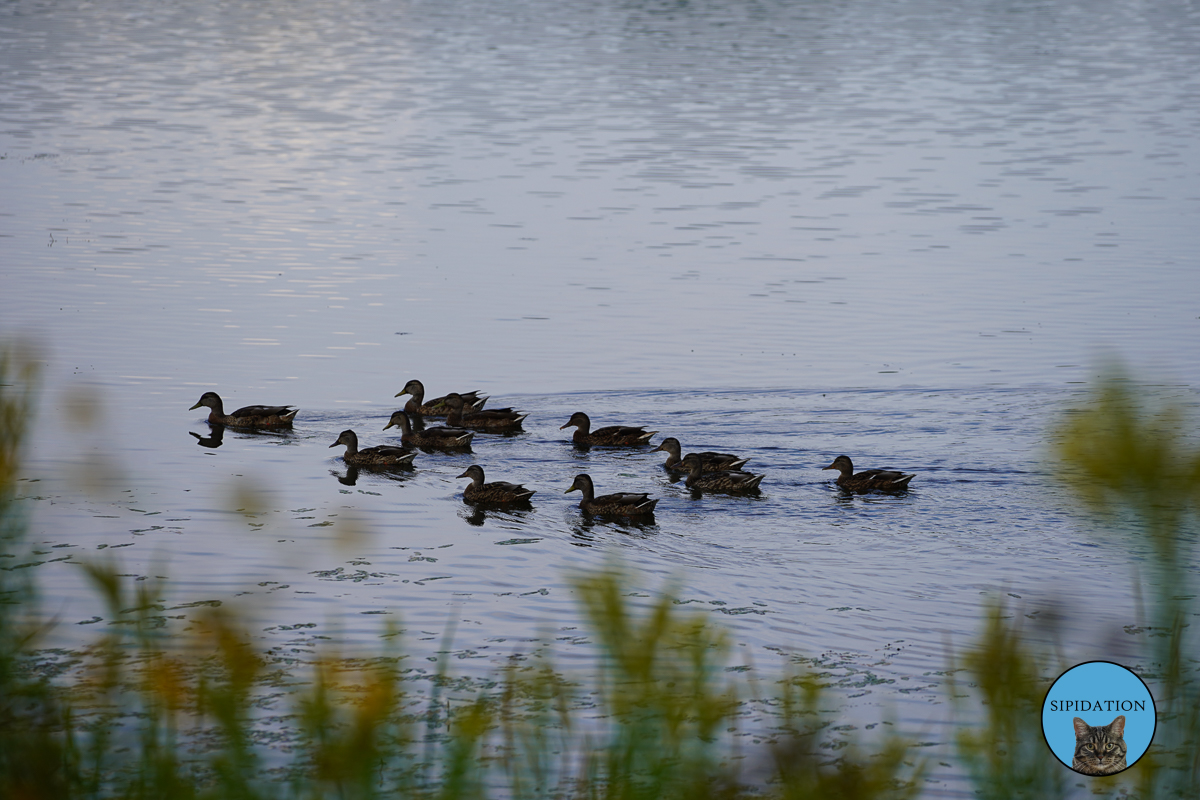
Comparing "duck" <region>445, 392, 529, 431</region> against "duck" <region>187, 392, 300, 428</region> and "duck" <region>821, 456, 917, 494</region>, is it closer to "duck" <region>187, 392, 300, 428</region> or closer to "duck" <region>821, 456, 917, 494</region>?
"duck" <region>187, 392, 300, 428</region>

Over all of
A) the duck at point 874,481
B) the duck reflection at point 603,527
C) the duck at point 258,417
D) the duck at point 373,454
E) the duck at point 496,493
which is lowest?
the duck reflection at point 603,527

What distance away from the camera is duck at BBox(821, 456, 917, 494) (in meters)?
13.1

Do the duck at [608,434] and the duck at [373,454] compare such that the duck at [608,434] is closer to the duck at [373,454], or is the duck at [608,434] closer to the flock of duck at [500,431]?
the flock of duck at [500,431]

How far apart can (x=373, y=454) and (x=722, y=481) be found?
3286 mm

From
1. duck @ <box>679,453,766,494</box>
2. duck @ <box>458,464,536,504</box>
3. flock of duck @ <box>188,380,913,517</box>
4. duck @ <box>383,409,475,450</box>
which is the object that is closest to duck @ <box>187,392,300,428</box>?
flock of duck @ <box>188,380,913,517</box>

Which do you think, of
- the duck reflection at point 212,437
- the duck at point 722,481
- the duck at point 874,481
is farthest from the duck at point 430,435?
the duck at point 874,481

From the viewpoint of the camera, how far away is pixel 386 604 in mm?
10203

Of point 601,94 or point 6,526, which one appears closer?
point 6,526

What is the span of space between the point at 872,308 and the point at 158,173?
1756 cm

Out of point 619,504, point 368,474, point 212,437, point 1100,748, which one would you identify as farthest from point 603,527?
point 1100,748

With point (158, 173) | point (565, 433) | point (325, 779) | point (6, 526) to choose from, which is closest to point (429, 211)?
point (158, 173)

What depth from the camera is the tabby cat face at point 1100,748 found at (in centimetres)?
451

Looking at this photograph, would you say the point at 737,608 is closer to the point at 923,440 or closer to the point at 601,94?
the point at 923,440

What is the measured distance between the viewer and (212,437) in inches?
610
